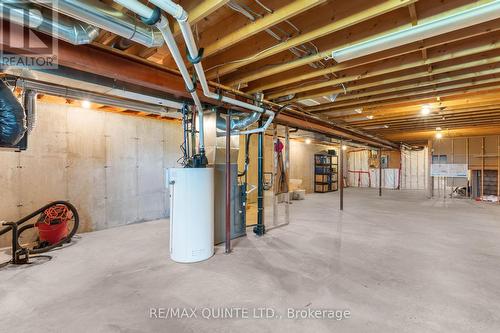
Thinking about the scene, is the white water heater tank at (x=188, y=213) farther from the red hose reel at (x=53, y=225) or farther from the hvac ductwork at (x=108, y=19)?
the red hose reel at (x=53, y=225)

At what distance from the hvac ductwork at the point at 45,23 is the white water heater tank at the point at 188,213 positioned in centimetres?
159

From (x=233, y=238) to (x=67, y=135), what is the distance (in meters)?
3.45

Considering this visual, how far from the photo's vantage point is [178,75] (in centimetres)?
294

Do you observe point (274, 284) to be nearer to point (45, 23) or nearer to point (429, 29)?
point (429, 29)

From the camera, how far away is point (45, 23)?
1.64 m

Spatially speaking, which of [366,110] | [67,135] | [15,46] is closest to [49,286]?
[15,46]

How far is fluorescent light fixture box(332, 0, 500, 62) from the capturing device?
1.75 metres

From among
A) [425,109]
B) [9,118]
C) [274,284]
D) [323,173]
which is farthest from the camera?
[323,173]

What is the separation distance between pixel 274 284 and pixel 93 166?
13.2ft

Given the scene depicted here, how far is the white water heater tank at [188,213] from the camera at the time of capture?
9.66ft

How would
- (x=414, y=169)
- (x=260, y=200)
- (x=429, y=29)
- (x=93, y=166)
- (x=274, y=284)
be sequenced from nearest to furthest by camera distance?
1. (x=429, y=29)
2. (x=274, y=284)
3. (x=260, y=200)
4. (x=93, y=166)
5. (x=414, y=169)

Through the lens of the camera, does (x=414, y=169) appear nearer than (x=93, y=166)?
No

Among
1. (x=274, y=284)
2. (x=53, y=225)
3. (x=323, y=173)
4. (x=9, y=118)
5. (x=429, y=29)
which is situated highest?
(x=429, y=29)

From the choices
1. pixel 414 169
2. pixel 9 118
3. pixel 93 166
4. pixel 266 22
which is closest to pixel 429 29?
pixel 266 22
